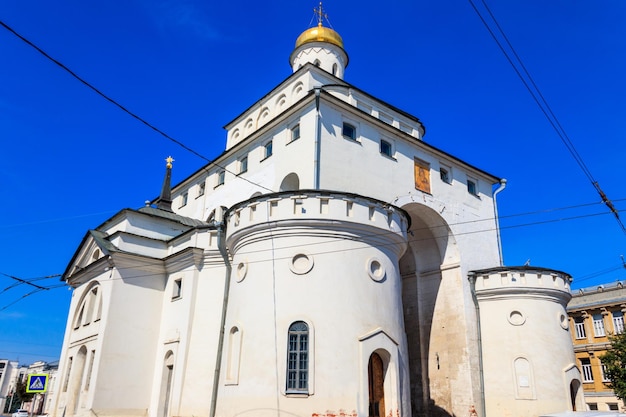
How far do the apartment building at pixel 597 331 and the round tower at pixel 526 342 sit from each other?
17136 millimetres

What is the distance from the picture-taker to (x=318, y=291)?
1522cm

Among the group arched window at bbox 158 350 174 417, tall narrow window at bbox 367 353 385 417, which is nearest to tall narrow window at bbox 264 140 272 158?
arched window at bbox 158 350 174 417

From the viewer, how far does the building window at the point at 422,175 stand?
890 inches

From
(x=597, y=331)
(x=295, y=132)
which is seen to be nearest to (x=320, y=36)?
(x=295, y=132)

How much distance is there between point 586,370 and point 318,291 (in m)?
30.8

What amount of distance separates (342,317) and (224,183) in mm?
11703

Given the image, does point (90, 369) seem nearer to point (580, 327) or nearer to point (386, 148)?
point (386, 148)

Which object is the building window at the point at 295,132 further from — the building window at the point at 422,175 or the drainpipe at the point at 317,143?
the building window at the point at 422,175

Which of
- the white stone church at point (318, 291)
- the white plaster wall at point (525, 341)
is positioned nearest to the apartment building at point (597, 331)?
the white stone church at point (318, 291)

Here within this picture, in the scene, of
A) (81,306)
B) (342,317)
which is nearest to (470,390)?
(342,317)

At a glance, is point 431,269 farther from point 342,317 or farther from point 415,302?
point 342,317

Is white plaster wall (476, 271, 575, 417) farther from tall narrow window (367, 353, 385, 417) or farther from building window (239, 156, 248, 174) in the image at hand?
building window (239, 156, 248, 174)

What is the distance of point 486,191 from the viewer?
26.3m

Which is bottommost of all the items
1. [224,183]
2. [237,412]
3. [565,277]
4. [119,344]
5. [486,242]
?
[237,412]
